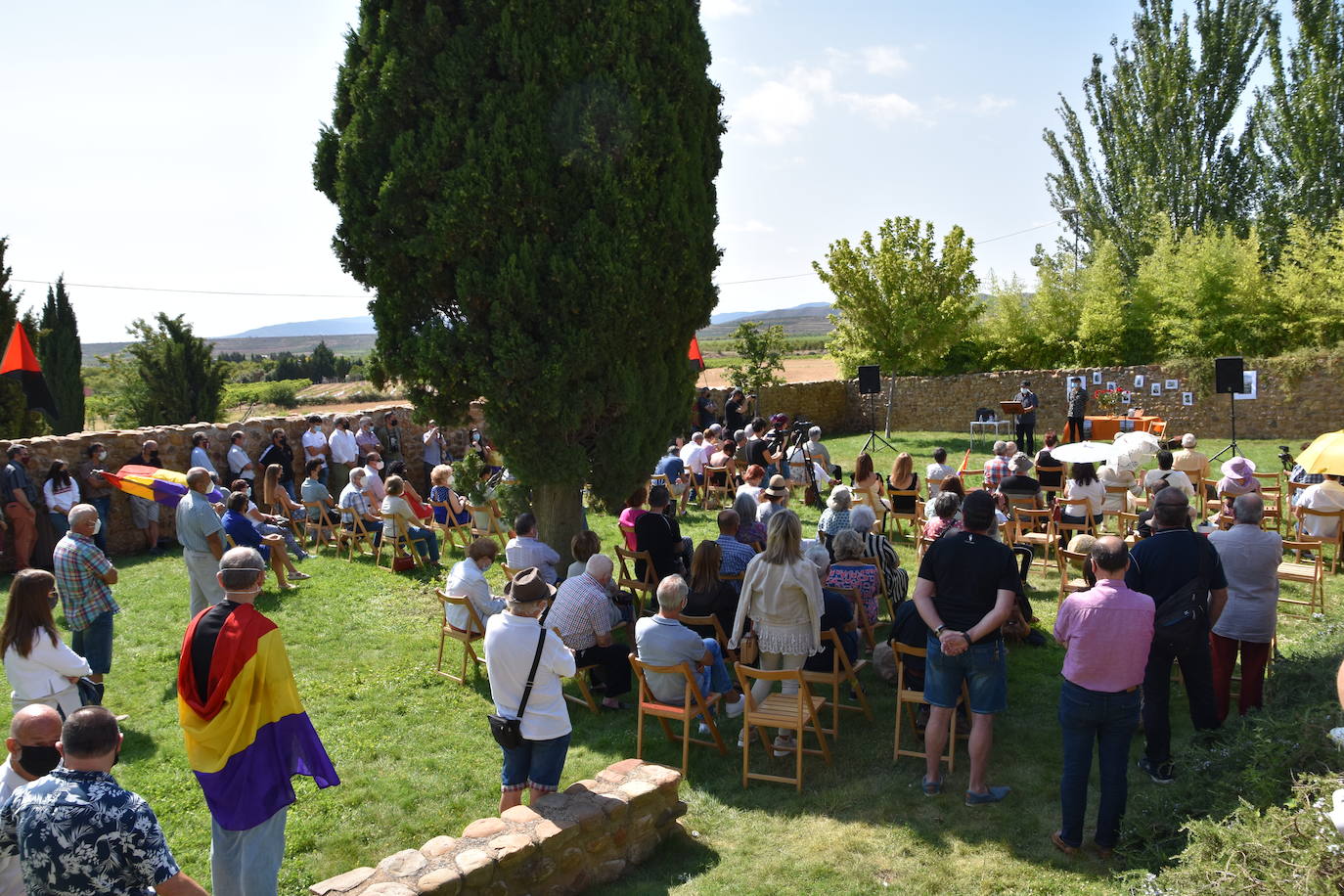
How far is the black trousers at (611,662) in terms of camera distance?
256 inches

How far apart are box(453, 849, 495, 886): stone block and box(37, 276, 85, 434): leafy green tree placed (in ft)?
76.8

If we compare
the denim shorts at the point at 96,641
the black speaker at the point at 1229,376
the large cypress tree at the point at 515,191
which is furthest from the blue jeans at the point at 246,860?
the black speaker at the point at 1229,376

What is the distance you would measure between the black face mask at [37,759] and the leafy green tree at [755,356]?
64.5 feet

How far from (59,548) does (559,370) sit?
3758 mm

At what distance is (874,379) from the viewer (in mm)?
20031

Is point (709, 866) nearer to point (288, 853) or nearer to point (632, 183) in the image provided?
point (288, 853)

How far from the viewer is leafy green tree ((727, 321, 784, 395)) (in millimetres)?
22266

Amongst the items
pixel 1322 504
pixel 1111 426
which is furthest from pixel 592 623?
pixel 1111 426

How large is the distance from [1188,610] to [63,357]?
26834 mm

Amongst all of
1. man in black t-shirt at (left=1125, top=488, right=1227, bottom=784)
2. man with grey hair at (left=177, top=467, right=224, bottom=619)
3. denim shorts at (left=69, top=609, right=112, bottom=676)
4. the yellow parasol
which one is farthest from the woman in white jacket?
the yellow parasol

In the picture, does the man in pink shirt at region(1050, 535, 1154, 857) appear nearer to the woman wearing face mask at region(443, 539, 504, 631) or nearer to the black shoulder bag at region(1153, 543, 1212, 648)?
the black shoulder bag at region(1153, 543, 1212, 648)

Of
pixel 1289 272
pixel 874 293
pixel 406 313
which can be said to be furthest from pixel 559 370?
pixel 1289 272

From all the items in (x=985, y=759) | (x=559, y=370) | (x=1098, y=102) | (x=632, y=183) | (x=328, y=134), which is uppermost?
(x=1098, y=102)

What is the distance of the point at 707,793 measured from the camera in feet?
17.2
